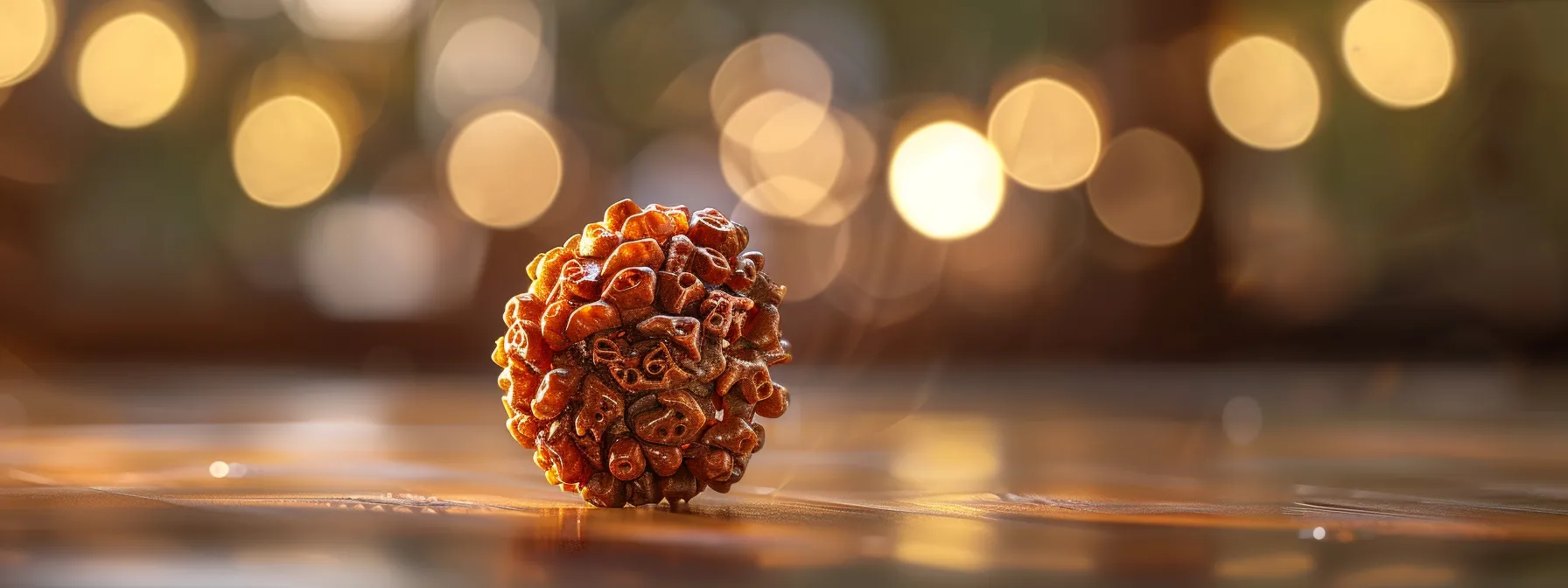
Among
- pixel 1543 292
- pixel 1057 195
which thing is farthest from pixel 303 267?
pixel 1543 292

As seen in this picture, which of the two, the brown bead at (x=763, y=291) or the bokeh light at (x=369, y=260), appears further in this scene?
the bokeh light at (x=369, y=260)

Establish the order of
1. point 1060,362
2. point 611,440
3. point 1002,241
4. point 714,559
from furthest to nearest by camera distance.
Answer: point 1002,241
point 1060,362
point 611,440
point 714,559

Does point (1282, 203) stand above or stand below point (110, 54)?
below

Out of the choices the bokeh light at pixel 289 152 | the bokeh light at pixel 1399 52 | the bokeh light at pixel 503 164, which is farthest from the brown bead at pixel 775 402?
the bokeh light at pixel 1399 52

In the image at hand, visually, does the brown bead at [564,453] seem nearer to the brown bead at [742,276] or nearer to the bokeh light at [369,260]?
the brown bead at [742,276]

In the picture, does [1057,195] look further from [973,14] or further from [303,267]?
[303,267]

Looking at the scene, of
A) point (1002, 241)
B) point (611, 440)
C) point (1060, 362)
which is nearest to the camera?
point (611, 440)

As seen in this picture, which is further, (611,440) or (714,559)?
(611,440)
